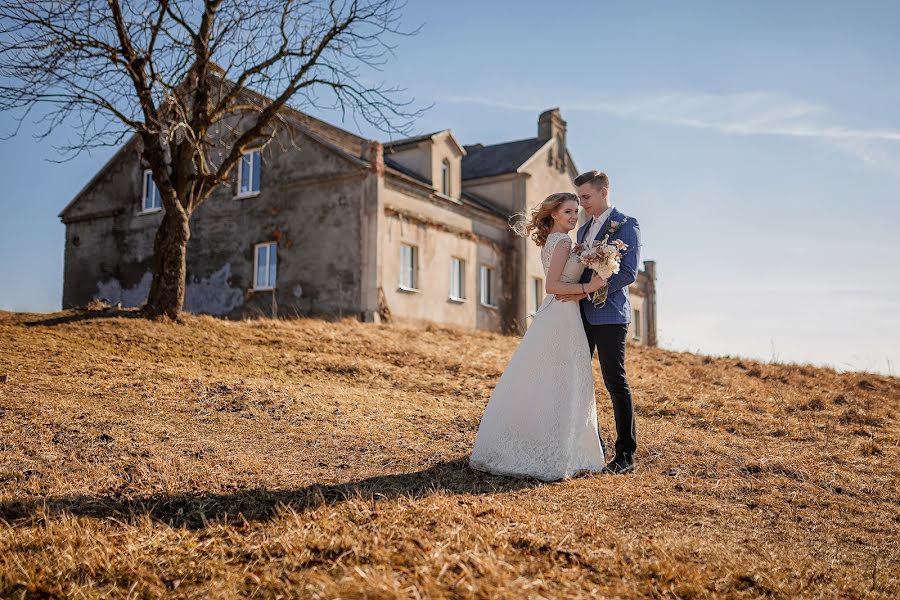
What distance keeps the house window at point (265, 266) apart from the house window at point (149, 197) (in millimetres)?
4799

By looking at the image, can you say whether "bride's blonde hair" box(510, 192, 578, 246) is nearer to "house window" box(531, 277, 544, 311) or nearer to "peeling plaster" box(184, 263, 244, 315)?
"peeling plaster" box(184, 263, 244, 315)

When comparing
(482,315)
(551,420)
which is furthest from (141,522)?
(482,315)

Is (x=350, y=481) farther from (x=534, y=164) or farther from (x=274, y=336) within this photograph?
(x=534, y=164)

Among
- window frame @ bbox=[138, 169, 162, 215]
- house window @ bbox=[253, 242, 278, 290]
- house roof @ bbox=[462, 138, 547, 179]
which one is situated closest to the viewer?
house window @ bbox=[253, 242, 278, 290]

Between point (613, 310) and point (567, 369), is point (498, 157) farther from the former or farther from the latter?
point (567, 369)

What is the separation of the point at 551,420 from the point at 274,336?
9237mm

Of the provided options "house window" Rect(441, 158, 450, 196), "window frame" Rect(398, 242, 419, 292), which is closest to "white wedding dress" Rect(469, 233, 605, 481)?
"window frame" Rect(398, 242, 419, 292)

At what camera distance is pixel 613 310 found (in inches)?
250

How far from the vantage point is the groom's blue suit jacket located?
6.29 metres

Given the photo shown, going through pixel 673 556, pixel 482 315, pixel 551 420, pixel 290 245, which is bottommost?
pixel 673 556

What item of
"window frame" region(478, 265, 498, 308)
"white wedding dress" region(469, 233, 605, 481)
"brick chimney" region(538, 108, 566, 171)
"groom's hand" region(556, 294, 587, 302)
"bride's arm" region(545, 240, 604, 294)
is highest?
"brick chimney" region(538, 108, 566, 171)

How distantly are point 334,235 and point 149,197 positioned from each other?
8045 mm

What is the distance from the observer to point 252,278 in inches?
870

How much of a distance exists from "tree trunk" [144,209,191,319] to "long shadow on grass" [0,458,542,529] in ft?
31.1
